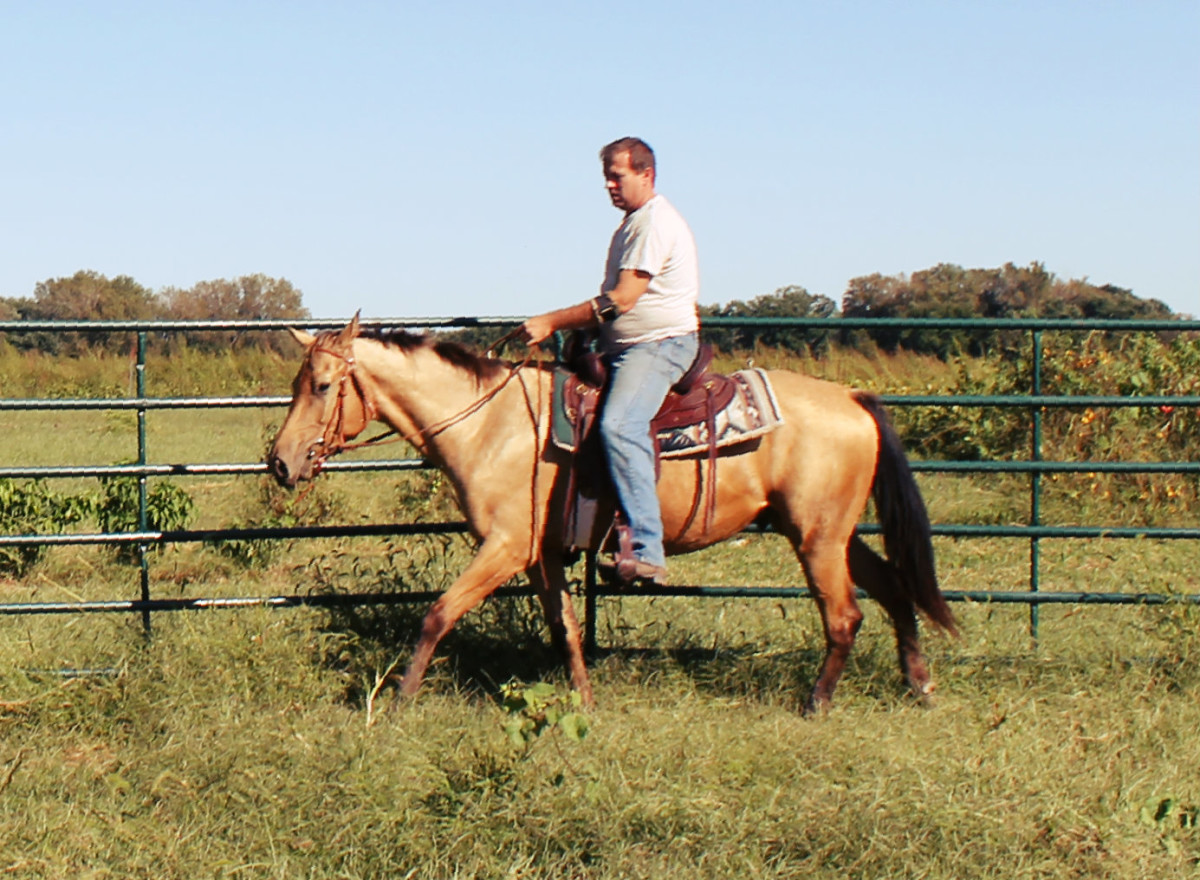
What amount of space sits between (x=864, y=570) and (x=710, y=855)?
2.32 metres

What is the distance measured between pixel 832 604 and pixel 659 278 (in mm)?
1515

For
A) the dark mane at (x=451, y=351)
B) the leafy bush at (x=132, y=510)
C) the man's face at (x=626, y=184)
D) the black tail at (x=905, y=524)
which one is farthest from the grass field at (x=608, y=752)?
the leafy bush at (x=132, y=510)

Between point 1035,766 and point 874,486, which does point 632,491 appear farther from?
point 1035,766

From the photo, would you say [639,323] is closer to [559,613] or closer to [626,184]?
[626,184]

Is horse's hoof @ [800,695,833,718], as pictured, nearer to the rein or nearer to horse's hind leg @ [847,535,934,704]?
horse's hind leg @ [847,535,934,704]

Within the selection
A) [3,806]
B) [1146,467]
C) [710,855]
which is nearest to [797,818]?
[710,855]

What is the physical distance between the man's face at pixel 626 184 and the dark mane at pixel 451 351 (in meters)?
0.86

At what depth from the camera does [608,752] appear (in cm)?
436

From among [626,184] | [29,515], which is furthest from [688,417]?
[29,515]

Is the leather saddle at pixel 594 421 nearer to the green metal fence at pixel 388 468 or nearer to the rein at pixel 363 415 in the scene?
the rein at pixel 363 415

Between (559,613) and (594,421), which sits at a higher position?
(594,421)

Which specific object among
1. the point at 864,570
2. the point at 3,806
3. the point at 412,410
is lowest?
the point at 3,806

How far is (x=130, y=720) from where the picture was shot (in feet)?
16.8

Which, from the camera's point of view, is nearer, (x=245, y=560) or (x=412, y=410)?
(x=412, y=410)
